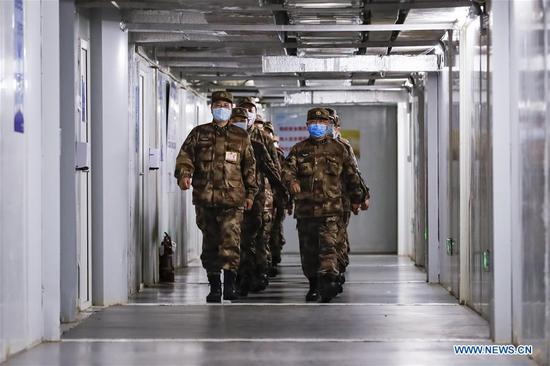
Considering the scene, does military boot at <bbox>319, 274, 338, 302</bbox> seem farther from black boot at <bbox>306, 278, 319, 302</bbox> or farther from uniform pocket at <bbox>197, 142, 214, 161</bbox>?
uniform pocket at <bbox>197, 142, 214, 161</bbox>

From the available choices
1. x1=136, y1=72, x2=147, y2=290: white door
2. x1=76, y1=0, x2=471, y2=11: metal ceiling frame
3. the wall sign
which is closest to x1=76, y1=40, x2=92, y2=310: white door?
x1=76, y1=0, x2=471, y2=11: metal ceiling frame

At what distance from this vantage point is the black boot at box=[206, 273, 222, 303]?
1029 centimetres

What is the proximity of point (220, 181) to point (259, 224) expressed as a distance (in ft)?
4.66

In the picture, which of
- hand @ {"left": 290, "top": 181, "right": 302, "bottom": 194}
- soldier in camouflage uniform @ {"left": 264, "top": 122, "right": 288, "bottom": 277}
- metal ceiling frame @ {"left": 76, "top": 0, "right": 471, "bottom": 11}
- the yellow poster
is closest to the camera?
metal ceiling frame @ {"left": 76, "top": 0, "right": 471, "bottom": 11}

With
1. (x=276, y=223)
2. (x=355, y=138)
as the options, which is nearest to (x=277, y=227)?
(x=276, y=223)

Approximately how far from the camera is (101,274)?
10000 millimetres

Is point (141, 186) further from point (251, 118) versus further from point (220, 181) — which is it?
point (220, 181)

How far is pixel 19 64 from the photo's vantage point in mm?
7043

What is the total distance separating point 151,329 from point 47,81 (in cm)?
188

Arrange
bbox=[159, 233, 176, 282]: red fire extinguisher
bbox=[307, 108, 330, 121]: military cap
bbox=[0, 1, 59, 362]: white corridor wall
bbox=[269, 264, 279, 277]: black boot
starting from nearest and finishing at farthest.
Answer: bbox=[0, 1, 59, 362]: white corridor wall < bbox=[307, 108, 330, 121]: military cap < bbox=[159, 233, 176, 282]: red fire extinguisher < bbox=[269, 264, 279, 277]: black boot

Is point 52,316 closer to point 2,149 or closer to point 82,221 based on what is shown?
point 2,149

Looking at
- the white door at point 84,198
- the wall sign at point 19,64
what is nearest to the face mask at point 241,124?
the white door at point 84,198

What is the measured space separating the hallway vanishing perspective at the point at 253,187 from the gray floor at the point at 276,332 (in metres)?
0.03

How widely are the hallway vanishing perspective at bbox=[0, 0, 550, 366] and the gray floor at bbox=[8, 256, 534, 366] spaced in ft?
0.10
